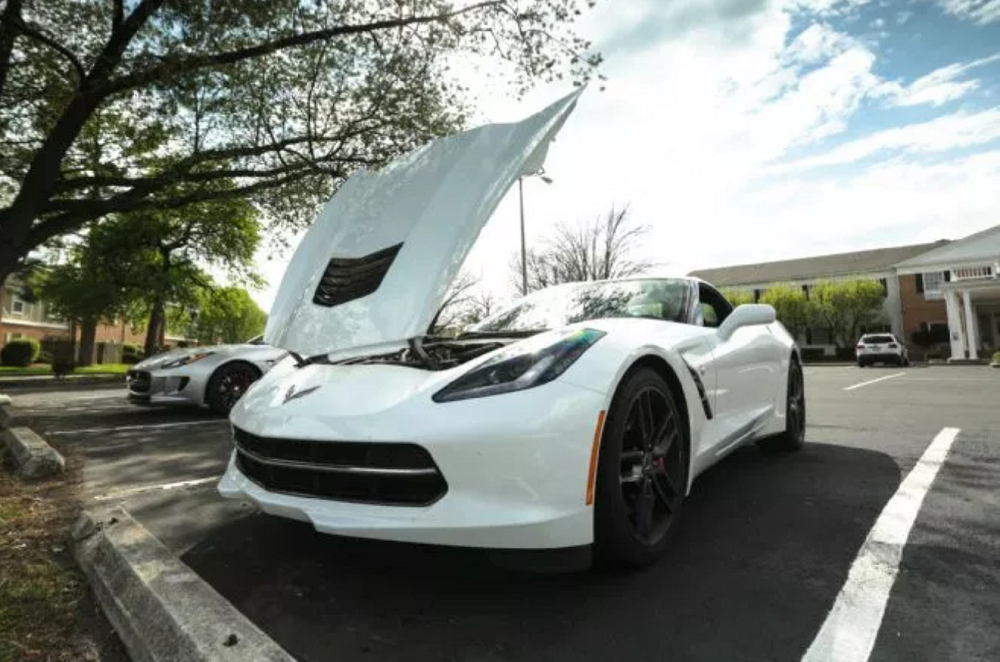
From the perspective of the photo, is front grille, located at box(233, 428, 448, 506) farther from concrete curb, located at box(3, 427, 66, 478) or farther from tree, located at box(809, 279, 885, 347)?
tree, located at box(809, 279, 885, 347)

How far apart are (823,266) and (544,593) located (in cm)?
5278

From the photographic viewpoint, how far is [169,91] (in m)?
7.82

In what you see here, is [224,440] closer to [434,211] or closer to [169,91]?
[434,211]

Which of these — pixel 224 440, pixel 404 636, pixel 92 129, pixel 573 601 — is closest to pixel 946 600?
pixel 573 601

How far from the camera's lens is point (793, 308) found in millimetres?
41781

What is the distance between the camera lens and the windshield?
3145 mm

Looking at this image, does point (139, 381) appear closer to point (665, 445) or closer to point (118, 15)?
point (118, 15)

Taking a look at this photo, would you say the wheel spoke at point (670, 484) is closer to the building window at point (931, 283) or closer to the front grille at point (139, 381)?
the front grille at point (139, 381)

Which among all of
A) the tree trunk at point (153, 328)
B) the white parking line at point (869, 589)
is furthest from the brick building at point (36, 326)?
the white parking line at point (869, 589)

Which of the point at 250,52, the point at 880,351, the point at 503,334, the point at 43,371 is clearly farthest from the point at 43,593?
Answer: the point at 880,351

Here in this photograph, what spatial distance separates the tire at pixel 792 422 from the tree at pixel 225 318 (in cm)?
2860

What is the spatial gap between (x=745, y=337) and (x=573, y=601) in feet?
7.38

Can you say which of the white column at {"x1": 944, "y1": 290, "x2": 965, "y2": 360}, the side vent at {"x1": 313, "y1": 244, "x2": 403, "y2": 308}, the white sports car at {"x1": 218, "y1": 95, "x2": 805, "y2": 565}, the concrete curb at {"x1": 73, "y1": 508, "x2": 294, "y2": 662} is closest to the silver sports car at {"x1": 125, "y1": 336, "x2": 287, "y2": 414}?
the side vent at {"x1": 313, "y1": 244, "x2": 403, "y2": 308}

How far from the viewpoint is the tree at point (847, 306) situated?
40.1 metres
